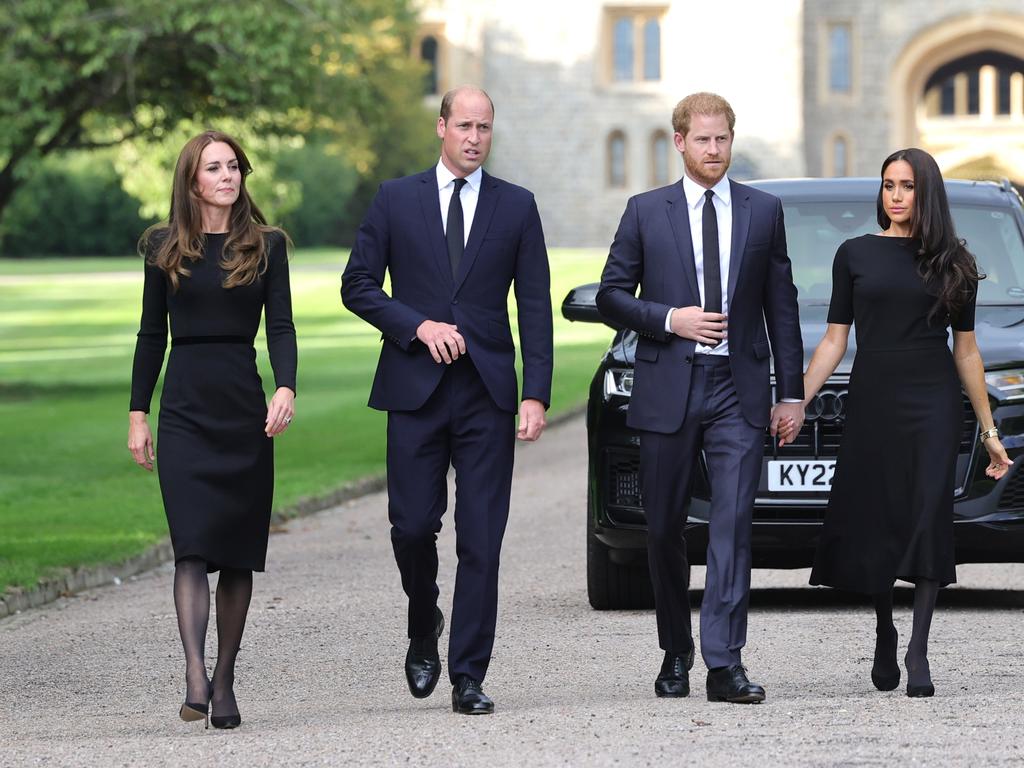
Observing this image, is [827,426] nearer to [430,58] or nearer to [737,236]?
[737,236]

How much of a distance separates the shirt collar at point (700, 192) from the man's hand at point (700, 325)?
38cm

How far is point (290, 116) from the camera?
86.1 ft

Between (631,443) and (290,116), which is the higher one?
(290,116)

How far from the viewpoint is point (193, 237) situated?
6.66 metres

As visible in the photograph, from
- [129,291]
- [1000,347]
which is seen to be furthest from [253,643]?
[129,291]

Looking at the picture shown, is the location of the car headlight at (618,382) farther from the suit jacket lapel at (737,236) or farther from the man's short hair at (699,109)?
the man's short hair at (699,109)

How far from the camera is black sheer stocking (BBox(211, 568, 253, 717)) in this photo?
6.50m

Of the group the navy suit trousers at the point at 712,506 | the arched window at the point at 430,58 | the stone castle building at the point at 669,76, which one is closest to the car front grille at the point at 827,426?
the navy suit trousers at the point at 712,506

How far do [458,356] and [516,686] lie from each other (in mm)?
1254

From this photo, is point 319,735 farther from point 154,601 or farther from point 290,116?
point 290,116

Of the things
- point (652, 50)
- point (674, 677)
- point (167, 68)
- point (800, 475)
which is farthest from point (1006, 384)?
point (652, 50)

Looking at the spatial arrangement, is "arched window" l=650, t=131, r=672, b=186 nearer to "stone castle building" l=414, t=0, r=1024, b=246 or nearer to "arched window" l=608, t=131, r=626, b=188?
"stone castle building" l=414, t=0, r=1024, b=246

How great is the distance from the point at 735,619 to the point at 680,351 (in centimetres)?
86

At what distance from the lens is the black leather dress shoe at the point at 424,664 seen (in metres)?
6.85
